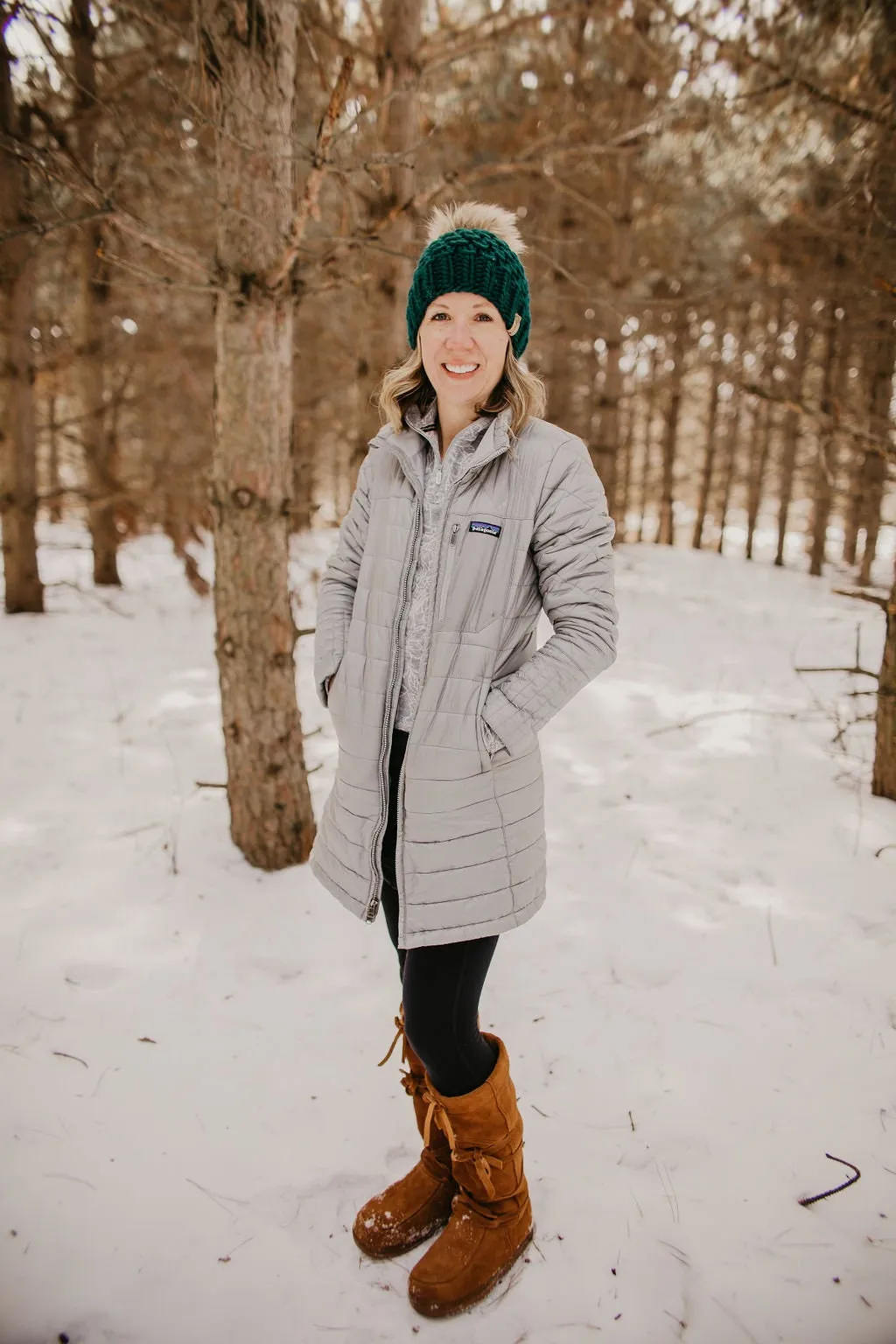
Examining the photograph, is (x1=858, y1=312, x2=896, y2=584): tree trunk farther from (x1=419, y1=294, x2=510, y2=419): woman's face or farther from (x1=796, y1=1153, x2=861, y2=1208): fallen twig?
(x1=419, y1=294, x2=510, y2=419): woman's face

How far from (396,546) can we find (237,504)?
1715 mm

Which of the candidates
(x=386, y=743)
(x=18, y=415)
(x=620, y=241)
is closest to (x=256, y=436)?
(x=386, y=743)

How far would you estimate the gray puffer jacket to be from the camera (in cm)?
165

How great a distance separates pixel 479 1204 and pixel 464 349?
2242mm

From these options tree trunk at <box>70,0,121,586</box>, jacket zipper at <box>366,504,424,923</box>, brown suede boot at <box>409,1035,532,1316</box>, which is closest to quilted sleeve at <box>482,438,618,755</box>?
jacket zipper at <box>366,504,424,923</box>

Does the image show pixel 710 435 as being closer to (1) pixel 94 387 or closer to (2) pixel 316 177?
(1) pixel 94 387

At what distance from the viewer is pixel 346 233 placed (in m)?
2.96

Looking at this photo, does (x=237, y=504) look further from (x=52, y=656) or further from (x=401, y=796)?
(x=52, y=656)

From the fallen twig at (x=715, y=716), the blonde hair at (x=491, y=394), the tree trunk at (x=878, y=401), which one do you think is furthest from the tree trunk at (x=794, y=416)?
the blonde hair at (x=491, y=394)

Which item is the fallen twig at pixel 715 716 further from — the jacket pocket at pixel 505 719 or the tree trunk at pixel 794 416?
the tree trunk at pixel 794 416

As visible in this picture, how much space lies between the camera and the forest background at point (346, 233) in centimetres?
303

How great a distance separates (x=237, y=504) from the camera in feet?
10.6

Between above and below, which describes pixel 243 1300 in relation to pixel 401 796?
below

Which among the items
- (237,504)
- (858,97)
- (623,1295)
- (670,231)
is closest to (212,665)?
(237,504)
